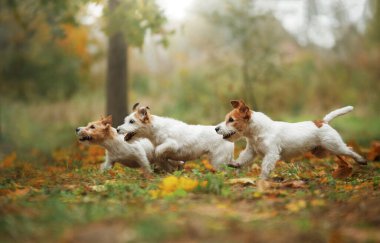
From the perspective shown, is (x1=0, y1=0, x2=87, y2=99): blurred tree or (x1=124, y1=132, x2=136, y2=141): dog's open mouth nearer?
(x1=124, y1=132, x2=136, y2=141): dog's open mouth

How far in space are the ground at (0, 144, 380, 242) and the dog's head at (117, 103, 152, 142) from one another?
0.60 meters

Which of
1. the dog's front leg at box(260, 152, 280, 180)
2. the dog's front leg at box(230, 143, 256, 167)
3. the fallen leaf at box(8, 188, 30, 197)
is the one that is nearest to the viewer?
the fallen leaf at box(8, 188, 30, 197)

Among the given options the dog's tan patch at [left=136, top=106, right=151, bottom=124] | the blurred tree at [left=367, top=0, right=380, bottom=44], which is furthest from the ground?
the blurred tree at [left=367, top=0, right=380, bottom=44]

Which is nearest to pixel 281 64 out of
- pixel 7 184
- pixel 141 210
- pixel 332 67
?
pixel 332 67

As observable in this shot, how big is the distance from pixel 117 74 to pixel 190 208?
28.1ft

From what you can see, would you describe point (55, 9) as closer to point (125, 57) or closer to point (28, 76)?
point (125, 57)

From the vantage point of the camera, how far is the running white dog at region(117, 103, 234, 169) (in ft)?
24.5

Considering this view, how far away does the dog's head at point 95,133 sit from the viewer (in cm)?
763

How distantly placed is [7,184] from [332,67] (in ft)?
57.5

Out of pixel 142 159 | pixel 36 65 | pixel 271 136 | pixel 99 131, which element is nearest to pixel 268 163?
pixel 271 136

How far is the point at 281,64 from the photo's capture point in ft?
60.8

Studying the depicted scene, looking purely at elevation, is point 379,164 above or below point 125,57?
below

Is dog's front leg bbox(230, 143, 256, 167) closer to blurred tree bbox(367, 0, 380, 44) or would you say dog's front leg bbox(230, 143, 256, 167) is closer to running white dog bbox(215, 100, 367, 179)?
running white dog bbox(215, 100, 367, 179)

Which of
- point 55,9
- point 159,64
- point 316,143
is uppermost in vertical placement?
point 159,64
